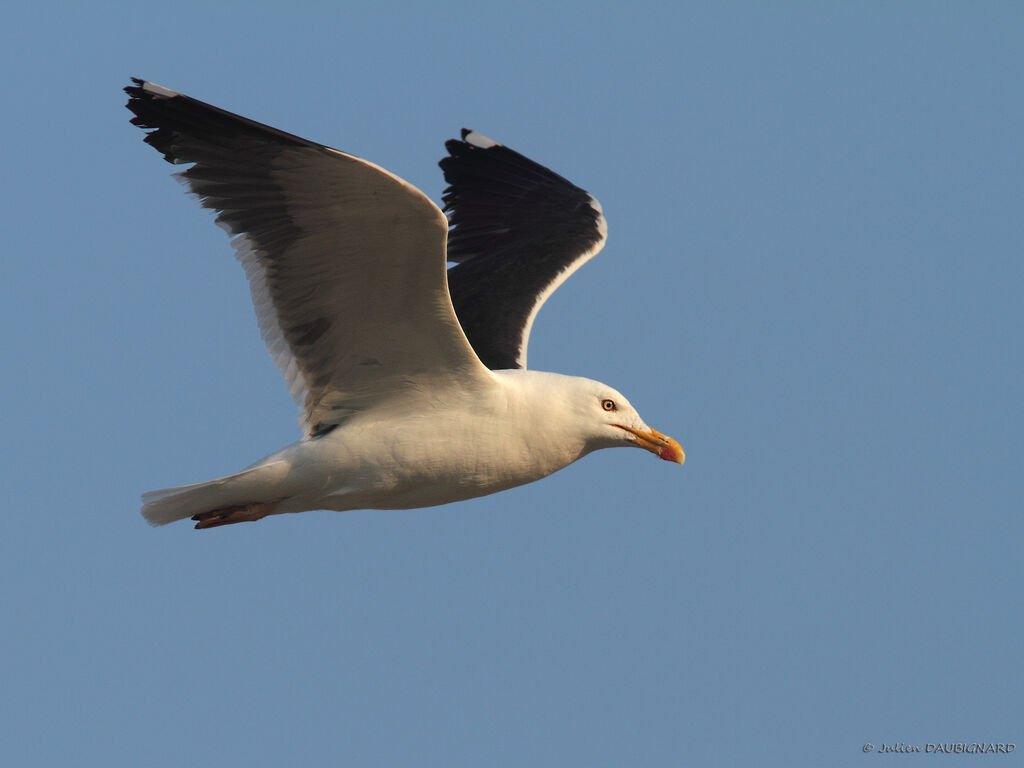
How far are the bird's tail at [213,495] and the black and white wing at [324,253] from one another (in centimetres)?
50

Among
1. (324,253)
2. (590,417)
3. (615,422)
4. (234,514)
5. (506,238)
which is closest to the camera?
(324,253)

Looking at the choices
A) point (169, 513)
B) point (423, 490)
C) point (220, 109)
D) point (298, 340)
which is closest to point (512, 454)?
point (423, 490)

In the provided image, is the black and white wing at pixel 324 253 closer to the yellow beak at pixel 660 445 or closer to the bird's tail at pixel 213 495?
the bird's tail at pixel 213 495

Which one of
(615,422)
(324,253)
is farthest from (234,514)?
(615,422)

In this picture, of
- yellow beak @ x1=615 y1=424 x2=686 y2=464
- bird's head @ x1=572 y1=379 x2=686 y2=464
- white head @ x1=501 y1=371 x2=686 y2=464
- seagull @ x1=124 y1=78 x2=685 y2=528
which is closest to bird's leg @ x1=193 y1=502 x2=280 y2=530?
seagull @ x1=124 y1=78 x2=685 y2=528

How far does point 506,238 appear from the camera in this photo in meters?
12.3

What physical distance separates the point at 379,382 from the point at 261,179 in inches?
65.6

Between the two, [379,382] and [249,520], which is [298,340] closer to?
[379,382]

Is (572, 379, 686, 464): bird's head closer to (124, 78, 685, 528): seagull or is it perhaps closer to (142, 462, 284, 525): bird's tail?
(124, 78, 685, 528): seagull

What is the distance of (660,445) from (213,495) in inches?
121

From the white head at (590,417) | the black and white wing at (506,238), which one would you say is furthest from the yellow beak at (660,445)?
the black and white wing at (506,238)

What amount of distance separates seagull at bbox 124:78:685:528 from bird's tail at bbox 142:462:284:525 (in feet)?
0.03

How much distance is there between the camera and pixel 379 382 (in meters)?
9.16

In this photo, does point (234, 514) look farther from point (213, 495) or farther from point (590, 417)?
point (590, 417)
